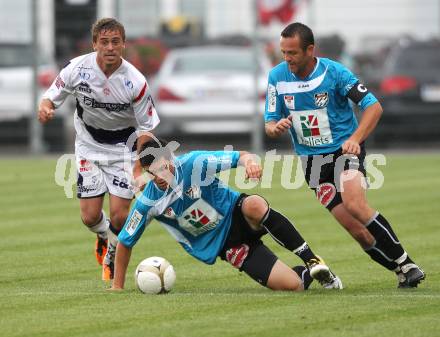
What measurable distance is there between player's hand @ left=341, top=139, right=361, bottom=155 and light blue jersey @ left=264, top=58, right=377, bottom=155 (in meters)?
0.56

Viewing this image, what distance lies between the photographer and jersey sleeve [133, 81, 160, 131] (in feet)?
34.8

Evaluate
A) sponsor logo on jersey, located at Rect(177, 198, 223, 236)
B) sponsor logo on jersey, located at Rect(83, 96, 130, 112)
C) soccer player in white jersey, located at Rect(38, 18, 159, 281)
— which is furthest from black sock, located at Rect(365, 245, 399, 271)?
sponsor logo on jersey, located at Rect(83, 96, 130, 112)

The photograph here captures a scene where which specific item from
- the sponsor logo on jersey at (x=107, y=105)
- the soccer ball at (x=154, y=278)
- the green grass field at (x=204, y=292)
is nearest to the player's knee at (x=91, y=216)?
the green grass field at (x=204, y=292)

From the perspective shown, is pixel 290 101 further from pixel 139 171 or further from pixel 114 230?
pixel 114 230

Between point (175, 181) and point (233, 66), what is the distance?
15.1 meters

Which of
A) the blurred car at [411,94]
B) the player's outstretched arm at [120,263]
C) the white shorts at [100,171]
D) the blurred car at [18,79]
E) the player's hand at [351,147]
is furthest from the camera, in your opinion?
the blurred car at [18,79]

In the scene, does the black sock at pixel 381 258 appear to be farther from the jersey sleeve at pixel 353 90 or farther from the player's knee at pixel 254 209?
the jersey sleeve at pixel 353 90

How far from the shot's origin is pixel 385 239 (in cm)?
952

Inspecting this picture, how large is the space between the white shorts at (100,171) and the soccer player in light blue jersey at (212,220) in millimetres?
1390

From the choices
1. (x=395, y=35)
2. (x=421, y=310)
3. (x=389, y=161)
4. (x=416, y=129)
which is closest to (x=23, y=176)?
(x=389, y=161)

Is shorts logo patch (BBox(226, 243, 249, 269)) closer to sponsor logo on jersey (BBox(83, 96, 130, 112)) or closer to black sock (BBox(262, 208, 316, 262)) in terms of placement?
black sock (BBox(262, 208, 316, 262))

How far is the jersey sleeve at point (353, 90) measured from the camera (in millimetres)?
9547

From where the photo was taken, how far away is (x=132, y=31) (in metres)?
30.6

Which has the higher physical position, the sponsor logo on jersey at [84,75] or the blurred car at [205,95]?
the sponsor logo on jersey at [84,75]
